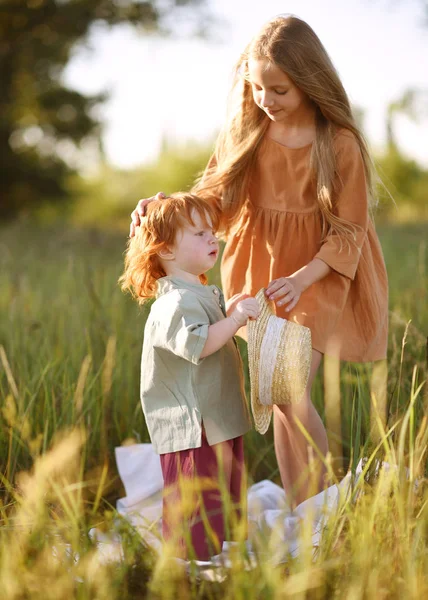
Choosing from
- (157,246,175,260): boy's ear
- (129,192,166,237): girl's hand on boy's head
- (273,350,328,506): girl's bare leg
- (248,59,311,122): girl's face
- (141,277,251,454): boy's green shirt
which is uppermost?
(248,59,311,122): girl's face

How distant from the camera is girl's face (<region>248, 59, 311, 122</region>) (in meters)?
2.34

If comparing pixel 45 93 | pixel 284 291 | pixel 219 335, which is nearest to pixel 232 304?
pixel 284 291

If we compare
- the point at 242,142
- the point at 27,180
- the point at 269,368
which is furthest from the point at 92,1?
the point at 269,368

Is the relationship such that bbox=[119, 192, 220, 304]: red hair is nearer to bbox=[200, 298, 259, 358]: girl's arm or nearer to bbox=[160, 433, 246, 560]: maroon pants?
bbox=[200, 298, 259, 358]: girl's arm

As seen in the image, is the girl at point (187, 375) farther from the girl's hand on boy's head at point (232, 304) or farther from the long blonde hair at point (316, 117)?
the long blonde hair at point (316, 117)

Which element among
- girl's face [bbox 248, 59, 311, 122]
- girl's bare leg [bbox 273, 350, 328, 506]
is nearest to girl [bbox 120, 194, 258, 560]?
girl's bare leg [bbox 273, 350, 328, 506]

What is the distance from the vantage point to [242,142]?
2.59 meters

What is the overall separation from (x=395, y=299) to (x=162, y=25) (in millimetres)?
7806

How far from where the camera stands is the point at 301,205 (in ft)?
8.18

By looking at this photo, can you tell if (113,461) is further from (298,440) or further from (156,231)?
(156,231)

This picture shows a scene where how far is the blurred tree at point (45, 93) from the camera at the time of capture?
10.5 meters

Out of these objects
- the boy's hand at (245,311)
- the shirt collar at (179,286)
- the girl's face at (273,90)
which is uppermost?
the girl's face at (273,90)

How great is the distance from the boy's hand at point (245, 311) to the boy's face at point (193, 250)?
19 cm

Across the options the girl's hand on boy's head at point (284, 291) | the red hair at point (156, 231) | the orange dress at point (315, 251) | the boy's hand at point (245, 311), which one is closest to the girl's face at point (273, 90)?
the orange dress at point (315, 251)
